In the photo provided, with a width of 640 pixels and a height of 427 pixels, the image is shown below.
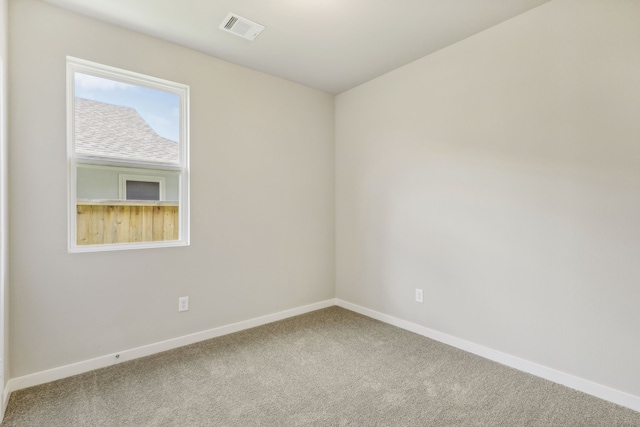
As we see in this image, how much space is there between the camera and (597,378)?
1.91 m

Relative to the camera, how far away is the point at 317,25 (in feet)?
7.63

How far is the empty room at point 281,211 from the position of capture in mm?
1841

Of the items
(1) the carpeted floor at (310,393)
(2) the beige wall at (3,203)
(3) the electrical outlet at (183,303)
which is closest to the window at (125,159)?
(2) the beige wall at (3,203)

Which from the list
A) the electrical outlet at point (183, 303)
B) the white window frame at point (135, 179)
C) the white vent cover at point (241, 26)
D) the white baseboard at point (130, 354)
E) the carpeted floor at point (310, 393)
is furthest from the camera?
the electrical outlet at point (183, 303)

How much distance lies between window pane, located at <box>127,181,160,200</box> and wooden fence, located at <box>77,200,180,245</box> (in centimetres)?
4

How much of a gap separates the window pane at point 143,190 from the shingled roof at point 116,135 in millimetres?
202

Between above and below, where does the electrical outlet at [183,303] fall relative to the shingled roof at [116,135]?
below

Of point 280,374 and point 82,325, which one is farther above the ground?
point 82,325

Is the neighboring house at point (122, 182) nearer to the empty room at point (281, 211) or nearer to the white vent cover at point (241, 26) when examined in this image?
the empty room at point (281, 211)

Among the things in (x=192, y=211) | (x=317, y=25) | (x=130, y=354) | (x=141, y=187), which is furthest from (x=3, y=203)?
(x=317, y=25)

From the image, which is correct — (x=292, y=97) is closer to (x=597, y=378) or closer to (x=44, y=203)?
(x=44, y=203)

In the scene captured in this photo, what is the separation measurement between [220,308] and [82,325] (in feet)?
3.36

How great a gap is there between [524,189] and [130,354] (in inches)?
127

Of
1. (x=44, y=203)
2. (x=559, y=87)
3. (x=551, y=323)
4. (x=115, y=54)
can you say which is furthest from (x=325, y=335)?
(x=115, y=54)
